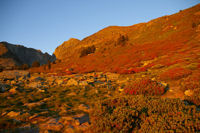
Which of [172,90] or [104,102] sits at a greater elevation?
[104,102]

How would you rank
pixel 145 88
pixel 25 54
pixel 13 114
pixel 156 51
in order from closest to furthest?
pixel 13 114, pixel 145 88, pixel 156 51, pixel 25 54

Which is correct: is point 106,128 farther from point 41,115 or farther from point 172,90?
point 172,90

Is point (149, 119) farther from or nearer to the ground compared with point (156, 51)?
nearer to the ground

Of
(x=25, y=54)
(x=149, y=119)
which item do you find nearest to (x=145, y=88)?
(x=149, y=119)

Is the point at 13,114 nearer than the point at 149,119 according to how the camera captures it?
No

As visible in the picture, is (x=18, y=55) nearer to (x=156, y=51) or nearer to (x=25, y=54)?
(x=25, y=54)

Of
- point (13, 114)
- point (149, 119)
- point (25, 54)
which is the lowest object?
point (13, 114)

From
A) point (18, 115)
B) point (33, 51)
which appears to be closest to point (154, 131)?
point (18, 115)

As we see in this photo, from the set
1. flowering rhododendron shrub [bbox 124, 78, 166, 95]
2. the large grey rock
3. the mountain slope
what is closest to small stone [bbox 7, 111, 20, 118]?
flowering rhododendron shrub [bbox 124, 78, 166, 95]

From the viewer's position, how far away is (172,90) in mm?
8422

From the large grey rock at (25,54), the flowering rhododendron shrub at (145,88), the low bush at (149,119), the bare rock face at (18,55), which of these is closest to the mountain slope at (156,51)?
the flowering rhododendron shrub at (145,88)

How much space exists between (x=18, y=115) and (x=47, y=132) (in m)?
2.53

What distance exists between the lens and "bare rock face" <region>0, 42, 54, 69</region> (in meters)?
122

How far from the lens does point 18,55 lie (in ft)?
513
